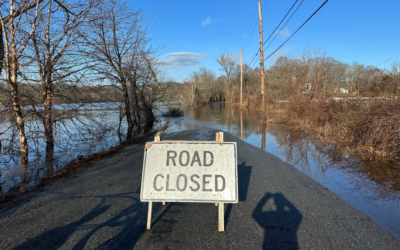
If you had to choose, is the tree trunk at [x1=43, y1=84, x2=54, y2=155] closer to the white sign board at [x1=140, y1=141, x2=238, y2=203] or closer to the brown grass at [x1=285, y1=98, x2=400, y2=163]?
the white sign board at [x1=140, y1=141, x2=238, y2=203]

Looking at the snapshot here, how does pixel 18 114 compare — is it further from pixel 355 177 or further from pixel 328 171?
pixel 355 177

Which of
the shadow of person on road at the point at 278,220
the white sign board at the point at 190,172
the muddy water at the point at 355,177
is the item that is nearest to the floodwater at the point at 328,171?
the muddy water at the point at 355,177

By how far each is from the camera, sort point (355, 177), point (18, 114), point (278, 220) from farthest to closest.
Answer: point (18, 114), point (355, 177), point (278, 220)

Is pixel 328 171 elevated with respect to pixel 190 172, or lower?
lower

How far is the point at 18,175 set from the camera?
23.6ft

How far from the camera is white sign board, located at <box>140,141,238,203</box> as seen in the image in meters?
3.51

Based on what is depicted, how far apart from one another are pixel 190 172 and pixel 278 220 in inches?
66.0

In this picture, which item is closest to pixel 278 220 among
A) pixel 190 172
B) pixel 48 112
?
pixel 190 172

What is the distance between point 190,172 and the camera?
3648 millimetres

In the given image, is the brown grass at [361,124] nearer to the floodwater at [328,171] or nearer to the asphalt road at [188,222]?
the floodwater at [328,171]

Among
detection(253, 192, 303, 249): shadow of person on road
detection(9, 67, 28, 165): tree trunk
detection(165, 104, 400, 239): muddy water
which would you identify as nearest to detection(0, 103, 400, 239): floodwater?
detection(165, 104, 400, 239): muddy water

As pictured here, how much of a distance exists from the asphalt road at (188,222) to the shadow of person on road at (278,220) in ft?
0.04

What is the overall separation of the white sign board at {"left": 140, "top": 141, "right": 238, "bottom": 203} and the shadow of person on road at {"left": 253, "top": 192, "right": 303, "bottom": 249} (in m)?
0.72

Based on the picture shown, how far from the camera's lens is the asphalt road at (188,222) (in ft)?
10.4
